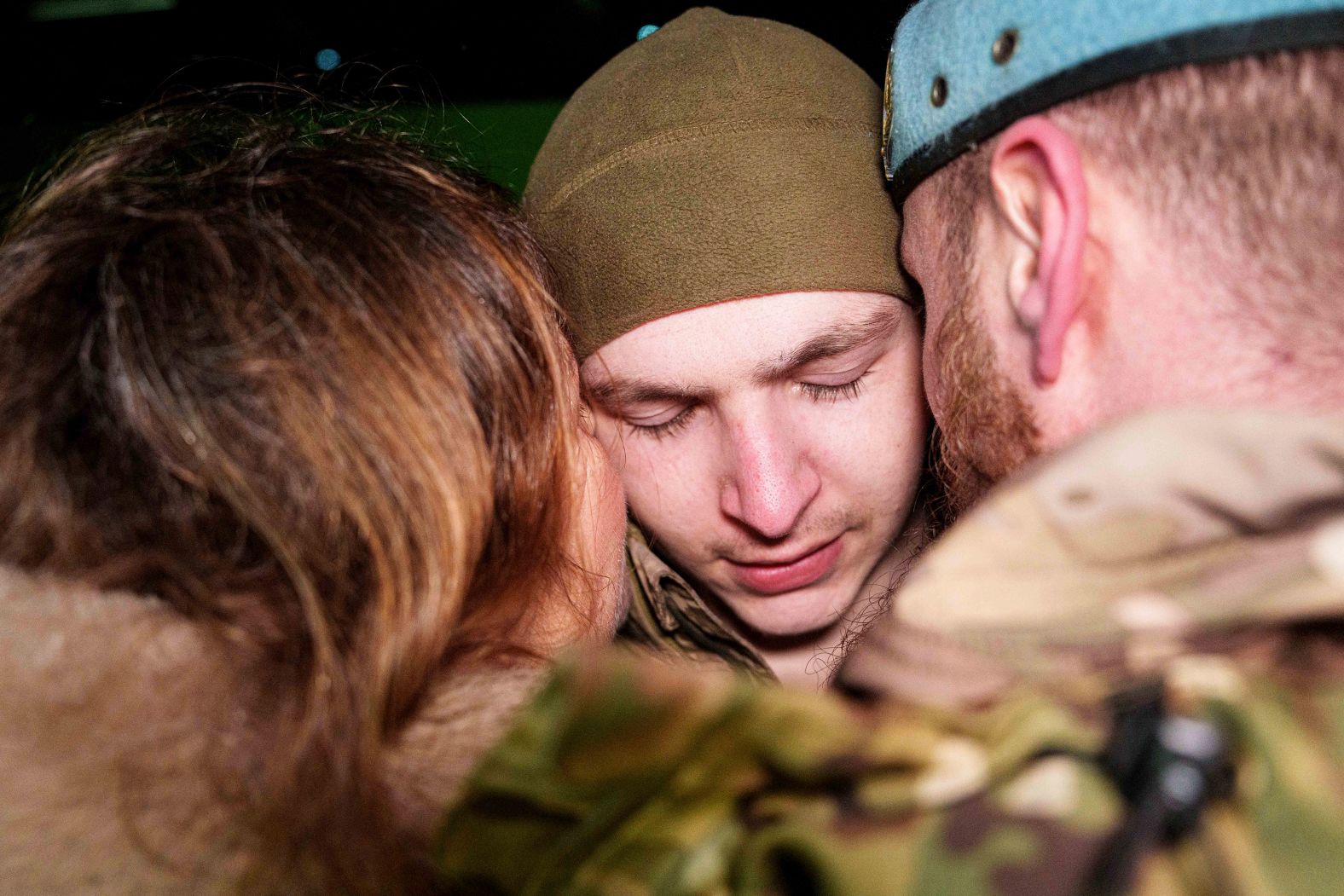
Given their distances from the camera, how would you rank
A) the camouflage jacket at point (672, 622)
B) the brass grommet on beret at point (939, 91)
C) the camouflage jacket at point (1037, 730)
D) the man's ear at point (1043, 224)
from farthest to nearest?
the camouflage jacket at point (672, 622)
the brass grommet on beret at point (939, 91)
the man's ear at point (1043, 224)
the camouflage jacket at point (1037, 730)

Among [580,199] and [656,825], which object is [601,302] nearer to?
[580,199]

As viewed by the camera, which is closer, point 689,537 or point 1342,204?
point 1342,204

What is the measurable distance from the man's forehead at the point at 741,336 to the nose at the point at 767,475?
108mm

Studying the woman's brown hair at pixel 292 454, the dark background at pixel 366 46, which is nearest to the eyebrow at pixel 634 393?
the woman's brown hair at pixel 292 454

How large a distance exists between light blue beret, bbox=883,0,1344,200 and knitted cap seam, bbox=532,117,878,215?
0.23 metres

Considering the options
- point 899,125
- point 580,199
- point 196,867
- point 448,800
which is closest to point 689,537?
point 580,199

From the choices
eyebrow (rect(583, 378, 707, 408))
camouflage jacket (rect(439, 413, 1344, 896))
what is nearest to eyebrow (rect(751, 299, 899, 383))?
eyebrow (rect(583, 378, 707, 408))

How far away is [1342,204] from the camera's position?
3.26 feet

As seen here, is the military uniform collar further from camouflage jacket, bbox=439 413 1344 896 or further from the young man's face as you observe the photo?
the young man's face

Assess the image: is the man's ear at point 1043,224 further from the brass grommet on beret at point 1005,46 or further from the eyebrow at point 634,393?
the eyebrow at point 634,393

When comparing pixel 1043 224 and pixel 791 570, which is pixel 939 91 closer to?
pixel 1043 224

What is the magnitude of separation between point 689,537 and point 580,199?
0.69 m

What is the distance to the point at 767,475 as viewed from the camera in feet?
5.55

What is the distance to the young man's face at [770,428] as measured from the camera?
170 cm
